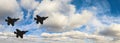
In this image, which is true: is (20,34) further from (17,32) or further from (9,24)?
(9,24)

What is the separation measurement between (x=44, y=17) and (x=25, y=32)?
26.9 ft

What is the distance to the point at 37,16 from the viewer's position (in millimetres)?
68188

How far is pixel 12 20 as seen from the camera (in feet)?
226

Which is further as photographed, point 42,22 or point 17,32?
point 17,32

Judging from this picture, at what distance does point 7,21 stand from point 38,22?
912cm

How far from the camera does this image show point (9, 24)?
222 ft

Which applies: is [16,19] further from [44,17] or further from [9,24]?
[44,17]

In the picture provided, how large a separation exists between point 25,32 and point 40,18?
733 centimetres

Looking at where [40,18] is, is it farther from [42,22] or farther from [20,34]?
[20,34]

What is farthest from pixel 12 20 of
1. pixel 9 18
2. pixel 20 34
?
pixel 20 34

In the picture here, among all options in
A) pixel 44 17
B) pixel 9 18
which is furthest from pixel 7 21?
pixel 44 17

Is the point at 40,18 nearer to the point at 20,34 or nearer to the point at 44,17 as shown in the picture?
the point at 44,17

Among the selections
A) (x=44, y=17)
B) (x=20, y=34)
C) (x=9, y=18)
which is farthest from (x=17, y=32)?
(x=44, y=17)

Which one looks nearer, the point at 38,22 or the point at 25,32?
the point at 38,22
